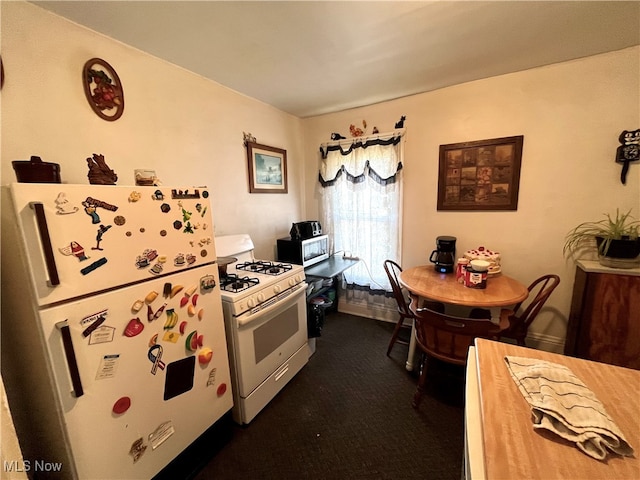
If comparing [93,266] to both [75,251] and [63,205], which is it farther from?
[63,205]

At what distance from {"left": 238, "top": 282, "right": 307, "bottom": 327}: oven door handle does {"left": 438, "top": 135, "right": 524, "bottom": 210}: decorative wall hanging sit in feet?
5.42

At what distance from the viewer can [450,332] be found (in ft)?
5.20

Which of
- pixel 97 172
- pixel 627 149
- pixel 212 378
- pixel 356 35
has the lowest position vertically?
pixel 212 378

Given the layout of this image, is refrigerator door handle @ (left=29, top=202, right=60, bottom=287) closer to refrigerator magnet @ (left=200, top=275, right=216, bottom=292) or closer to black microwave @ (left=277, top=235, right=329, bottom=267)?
refrigerator magnet @ (left=200, top=275, right=216, bottom=292)

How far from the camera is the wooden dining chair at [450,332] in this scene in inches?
59.9

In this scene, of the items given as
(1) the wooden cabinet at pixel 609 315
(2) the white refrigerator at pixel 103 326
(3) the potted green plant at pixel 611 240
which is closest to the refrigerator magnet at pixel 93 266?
(2) the white refrigerator at pixel 103 326

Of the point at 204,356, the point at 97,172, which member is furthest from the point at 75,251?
the point at 204,356

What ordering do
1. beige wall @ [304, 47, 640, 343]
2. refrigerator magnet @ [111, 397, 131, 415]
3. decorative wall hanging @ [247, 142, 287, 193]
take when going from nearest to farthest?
refrigerator magnet @ [111, 397, 131, 415] → beige wall @ [304, 47, 640, 343] → decorative wall hanging @ [247, 142, 287, 193]

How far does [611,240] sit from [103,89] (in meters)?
3.51

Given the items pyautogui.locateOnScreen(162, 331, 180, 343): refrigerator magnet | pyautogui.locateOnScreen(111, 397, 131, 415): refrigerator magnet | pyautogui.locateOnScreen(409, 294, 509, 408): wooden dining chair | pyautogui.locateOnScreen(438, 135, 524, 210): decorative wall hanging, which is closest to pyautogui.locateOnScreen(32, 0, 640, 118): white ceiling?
pyautogui.locateOnScreen(438, 135, 524, 210): decorative wall hanging

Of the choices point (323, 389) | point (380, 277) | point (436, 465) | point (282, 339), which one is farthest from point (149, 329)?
point (380, 277)

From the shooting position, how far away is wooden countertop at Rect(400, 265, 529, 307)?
5.45 feet

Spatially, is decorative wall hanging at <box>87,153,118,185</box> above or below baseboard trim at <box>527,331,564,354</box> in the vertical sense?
above

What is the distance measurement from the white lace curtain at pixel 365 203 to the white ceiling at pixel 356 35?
732 mm
